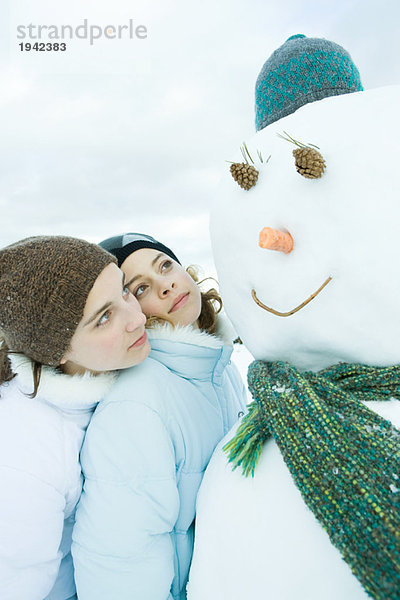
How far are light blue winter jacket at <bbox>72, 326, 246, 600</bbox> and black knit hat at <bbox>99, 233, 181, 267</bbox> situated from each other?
0.40 m

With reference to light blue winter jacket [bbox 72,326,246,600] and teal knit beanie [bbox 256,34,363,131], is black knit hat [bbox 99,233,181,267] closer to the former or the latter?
light blue winter jacket [bbox 72,326,246,600]

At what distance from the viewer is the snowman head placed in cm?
64

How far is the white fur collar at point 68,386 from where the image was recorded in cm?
92

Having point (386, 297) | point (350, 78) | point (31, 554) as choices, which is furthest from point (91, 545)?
point (350, 78)

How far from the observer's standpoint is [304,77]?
833mm

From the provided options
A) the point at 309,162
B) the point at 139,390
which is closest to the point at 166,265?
the point at 139,390

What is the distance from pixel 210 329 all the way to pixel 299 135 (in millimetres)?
752

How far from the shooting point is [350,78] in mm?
854

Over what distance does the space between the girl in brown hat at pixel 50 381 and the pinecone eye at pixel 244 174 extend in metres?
0.39

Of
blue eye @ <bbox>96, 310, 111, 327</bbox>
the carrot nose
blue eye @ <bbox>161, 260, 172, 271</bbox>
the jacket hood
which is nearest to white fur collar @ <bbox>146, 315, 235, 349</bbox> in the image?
the jacket hood

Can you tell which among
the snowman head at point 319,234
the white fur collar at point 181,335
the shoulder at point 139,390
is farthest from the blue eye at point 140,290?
the snowman head at point 319,234

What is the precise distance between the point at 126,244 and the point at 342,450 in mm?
857

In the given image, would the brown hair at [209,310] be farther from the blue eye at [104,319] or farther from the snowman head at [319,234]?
the snowman head at [319,234]

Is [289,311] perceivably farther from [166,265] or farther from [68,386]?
[166,265]
